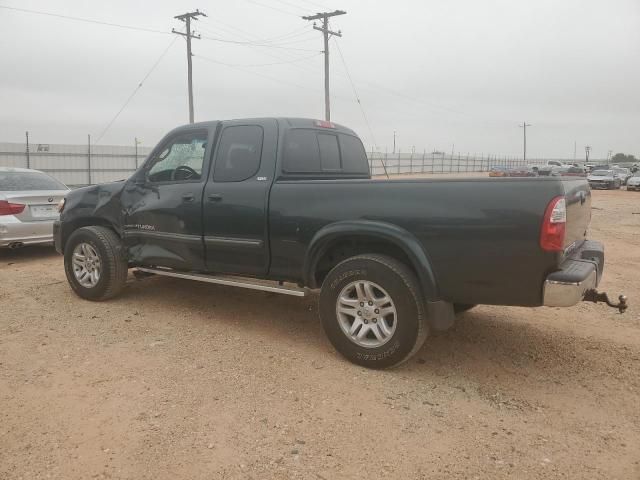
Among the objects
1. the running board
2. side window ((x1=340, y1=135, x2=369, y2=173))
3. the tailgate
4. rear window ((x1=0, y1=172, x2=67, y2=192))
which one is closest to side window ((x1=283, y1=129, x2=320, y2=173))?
side window ((x1=340, y1=135, x2=369, y2=173))

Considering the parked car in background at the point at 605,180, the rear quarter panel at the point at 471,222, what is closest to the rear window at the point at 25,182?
the rear quarter panel at the point at 471,222

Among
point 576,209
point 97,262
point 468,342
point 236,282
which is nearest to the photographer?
point 576,209

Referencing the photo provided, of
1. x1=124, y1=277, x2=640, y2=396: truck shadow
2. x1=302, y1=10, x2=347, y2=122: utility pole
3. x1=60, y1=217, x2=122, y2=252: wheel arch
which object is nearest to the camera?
x1=124, y1=277, x2=640, y2=396: truck shadow

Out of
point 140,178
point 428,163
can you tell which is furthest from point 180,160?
point 428,163

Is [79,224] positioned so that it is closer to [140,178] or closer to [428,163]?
[140,178]

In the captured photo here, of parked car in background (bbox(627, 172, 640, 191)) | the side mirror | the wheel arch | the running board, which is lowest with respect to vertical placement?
the running board

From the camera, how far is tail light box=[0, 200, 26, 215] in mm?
7895

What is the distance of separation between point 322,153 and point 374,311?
1779 mm

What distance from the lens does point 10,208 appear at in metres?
7.94

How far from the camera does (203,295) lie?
6.09 meters

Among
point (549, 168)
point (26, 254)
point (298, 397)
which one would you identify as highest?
point (549, 168)

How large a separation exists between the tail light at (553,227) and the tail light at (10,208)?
7.54m

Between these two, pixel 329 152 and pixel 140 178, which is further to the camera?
pixel 140 178

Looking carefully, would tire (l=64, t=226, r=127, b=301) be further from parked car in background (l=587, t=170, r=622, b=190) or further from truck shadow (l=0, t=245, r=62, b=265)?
parked car in background (l=587, t=170, r=622, b=190)
